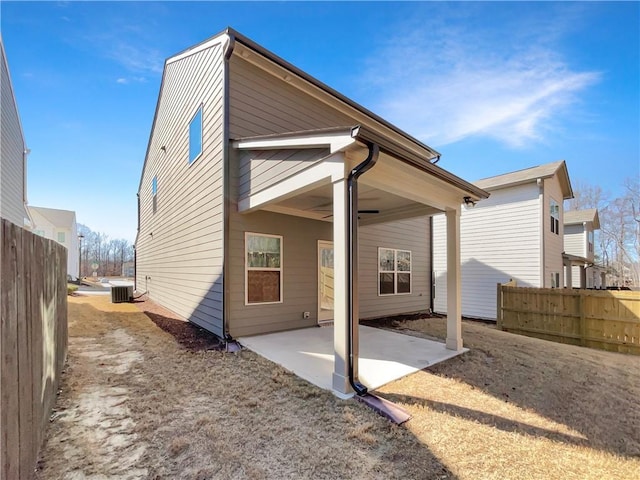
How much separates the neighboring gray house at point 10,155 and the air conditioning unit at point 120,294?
3820 mm

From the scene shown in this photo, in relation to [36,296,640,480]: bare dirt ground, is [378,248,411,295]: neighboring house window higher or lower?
higher

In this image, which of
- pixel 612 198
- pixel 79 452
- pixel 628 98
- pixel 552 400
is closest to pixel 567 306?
pixel 552 400

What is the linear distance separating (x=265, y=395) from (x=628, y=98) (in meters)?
14.6

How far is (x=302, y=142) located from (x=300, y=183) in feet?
1.91

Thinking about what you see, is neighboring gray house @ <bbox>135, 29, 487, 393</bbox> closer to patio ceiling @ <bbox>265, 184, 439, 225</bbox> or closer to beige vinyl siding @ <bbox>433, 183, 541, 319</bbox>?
patio ceiling @ <bbox>265, 184, 439, 225</bbox>

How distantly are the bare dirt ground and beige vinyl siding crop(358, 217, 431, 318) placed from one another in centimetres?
414

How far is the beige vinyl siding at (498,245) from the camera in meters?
12.4

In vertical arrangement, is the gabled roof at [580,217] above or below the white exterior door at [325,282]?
above

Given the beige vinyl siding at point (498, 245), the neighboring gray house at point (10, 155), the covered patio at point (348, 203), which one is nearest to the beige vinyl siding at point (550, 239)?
the beige vinyl siding at point (498, 245)

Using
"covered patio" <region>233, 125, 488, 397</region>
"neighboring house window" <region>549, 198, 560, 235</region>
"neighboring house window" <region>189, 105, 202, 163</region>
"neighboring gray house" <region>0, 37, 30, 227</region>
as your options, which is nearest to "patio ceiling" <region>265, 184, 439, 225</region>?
"covered patio" <region>233, 125, 488, 397</region>

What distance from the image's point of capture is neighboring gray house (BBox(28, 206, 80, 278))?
27328 millimetres

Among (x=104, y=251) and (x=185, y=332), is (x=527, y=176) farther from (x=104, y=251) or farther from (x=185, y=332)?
(x=104, y=251)

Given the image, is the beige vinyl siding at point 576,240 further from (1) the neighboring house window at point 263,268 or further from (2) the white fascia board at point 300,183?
(2) the white fascia board at point 300,183

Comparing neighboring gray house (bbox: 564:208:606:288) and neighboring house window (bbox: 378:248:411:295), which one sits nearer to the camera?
neighboring house window (bbox: 378:248:411:295)
